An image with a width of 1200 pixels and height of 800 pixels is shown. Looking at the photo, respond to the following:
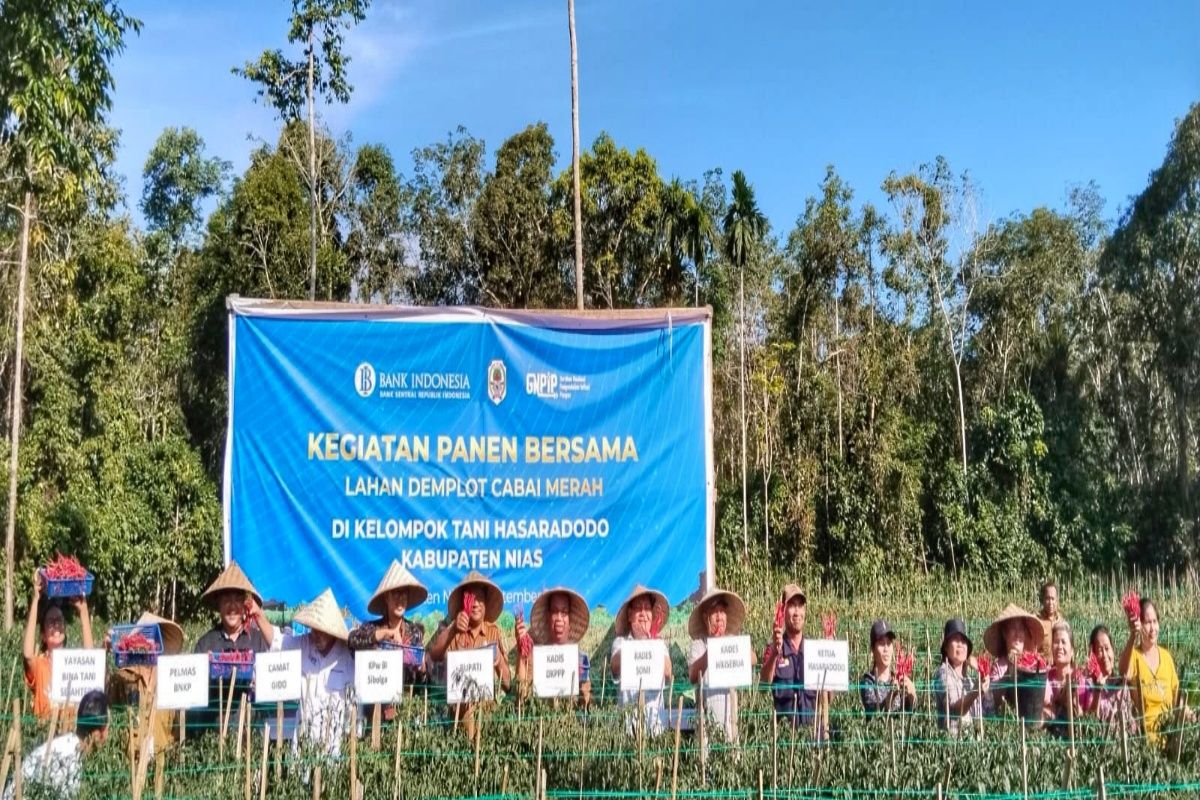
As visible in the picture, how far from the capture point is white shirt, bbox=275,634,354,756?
5.25 m

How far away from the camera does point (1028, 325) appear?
986 inches

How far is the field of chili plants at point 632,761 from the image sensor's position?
461 cm

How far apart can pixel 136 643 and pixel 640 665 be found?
7.50ft

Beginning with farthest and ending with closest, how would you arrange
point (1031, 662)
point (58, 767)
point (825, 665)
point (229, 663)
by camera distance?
point (1031, 662) < point (229, 663) < point (825, 665) < point (58, 767)

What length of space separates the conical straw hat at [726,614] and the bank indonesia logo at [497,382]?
2123 mm

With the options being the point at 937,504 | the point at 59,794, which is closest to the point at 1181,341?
the point at 937,504

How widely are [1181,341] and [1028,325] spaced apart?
3507mm

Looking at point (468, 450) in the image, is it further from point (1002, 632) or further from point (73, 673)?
point (1002, 632)

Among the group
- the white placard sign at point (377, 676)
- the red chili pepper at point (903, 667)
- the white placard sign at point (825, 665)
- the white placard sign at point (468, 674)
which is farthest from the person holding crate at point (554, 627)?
the red chili pepper at point (903, 667)

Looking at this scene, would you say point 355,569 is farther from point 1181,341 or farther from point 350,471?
point 1181,341

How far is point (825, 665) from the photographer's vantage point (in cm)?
536

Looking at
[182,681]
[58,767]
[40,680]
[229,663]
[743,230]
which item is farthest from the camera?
[743,230]

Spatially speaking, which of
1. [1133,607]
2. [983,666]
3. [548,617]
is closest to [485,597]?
[548,617]

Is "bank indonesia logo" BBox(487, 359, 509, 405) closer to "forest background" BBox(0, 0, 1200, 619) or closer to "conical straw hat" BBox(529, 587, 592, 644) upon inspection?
"conical straw hat" BBox(529, 587, 592, 644)
